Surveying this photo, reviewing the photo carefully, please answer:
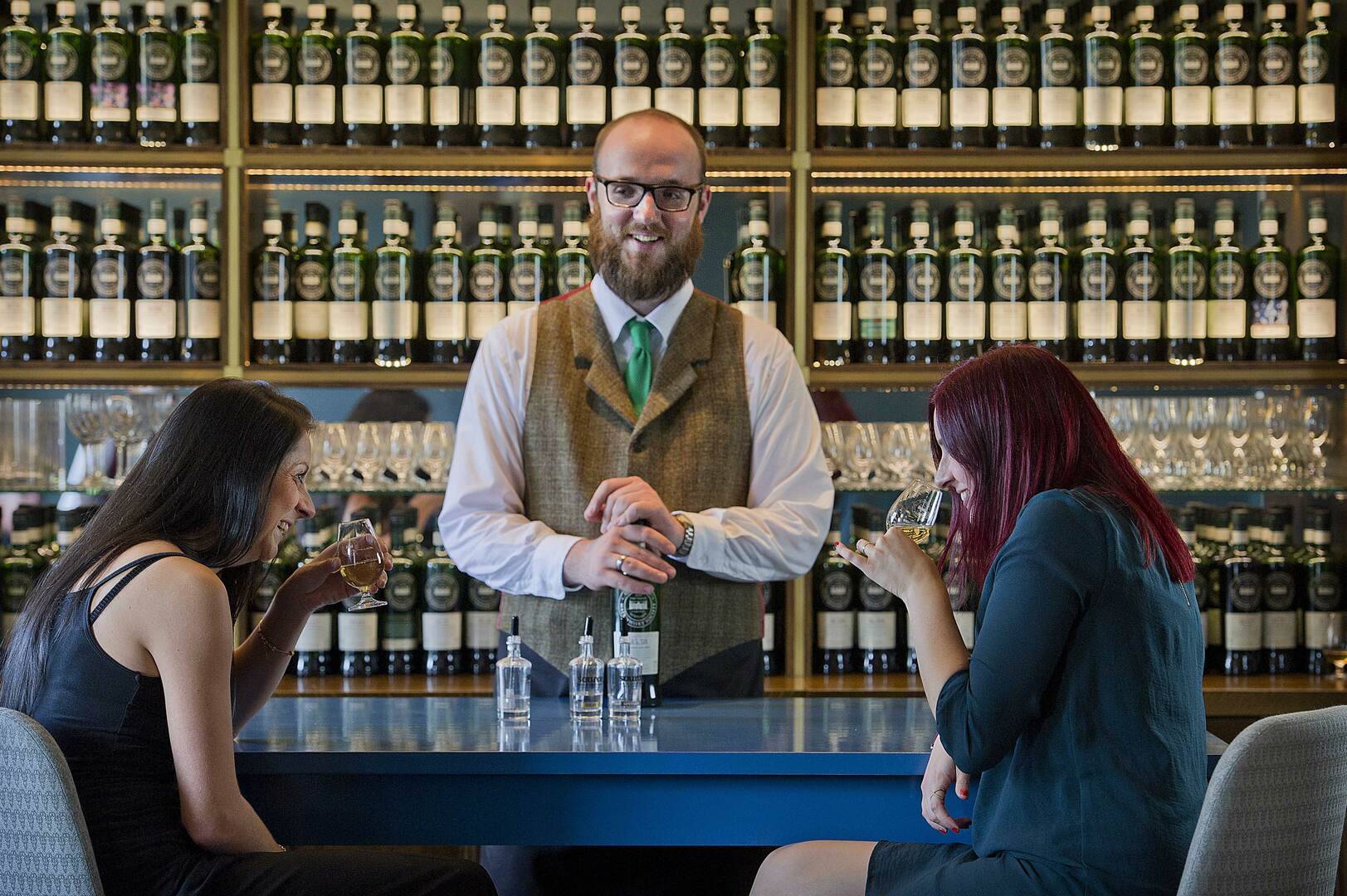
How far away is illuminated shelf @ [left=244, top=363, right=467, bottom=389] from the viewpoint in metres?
3.12

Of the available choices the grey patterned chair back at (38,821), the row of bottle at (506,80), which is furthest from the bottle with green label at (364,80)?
the grey patterned chair back at (38,821)

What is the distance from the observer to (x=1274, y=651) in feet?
10.4

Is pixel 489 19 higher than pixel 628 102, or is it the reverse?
pixel 489 19

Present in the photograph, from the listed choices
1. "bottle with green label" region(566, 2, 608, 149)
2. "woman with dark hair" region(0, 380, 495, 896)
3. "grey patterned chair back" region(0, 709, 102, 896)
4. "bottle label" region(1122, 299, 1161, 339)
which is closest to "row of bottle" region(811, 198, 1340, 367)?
"bottle label" region(1122, 299, 1161, 339)

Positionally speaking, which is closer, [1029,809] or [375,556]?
[1029,809]

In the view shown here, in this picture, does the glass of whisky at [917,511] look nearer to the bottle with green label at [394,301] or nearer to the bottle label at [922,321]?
the bottle label at [922,321]

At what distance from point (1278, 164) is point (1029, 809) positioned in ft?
7.19

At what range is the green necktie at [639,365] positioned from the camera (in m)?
2.41

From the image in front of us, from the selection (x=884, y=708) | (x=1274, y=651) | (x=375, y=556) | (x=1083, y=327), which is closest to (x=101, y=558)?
(x=375, y=556)

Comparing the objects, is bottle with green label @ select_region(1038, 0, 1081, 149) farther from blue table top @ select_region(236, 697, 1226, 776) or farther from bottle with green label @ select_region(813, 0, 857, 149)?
blue table top @ select_region(236, 697, 1226, 776)

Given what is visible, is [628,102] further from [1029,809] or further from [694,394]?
[1029,809]

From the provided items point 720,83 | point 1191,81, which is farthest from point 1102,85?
point 720,83

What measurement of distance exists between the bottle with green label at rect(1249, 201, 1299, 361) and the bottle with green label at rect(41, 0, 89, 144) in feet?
Result: 8.69

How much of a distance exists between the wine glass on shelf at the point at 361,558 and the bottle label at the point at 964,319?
1721mm
